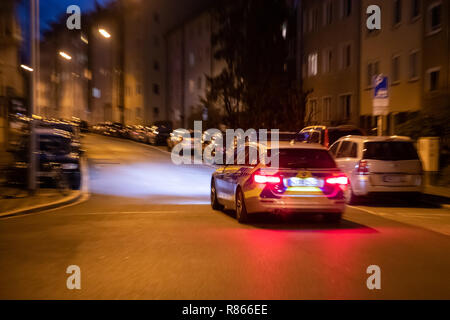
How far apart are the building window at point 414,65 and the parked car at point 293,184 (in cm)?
1951

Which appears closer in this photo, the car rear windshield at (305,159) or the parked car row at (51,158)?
the car rear windshield at (305,159)

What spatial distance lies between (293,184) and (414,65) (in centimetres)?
2113

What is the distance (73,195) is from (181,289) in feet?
34.4

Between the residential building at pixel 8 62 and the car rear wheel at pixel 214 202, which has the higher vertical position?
the residential building at pixel 8 62

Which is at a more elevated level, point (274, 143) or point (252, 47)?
point (252, 47)

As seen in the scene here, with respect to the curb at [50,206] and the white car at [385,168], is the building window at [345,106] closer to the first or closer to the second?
the white car at [385,168]

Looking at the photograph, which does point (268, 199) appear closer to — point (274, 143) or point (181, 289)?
point (274, 143)

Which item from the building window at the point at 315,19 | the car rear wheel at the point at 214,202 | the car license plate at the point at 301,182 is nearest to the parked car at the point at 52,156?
the car rear wheel at the point at 214,202

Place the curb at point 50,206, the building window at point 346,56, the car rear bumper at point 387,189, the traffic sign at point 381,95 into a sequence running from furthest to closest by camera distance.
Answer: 1. the building window at point 346,56
2. the traffic sign at point 381,95
3. the car rear bumper at point 387,189
4. the curb at point 50,206

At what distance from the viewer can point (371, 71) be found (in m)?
33.9

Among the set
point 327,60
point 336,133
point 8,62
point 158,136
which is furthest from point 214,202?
point 158,136

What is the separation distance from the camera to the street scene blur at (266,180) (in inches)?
281

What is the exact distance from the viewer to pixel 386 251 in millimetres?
8742
